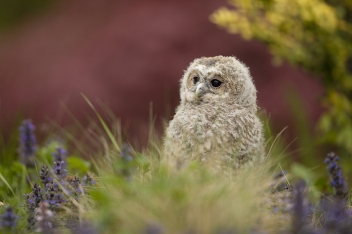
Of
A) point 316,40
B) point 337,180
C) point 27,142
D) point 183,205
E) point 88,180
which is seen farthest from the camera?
point 316,40

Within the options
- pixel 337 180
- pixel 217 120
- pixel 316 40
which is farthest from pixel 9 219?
pixel 316 40

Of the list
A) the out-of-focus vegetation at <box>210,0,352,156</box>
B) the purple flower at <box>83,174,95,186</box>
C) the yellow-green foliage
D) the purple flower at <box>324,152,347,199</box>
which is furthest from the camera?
the out-of-focus vegetation at <box>210,0,352,156</box>

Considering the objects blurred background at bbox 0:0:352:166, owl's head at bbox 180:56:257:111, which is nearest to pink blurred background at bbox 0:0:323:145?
blurred background at bbox 0:0:352:166

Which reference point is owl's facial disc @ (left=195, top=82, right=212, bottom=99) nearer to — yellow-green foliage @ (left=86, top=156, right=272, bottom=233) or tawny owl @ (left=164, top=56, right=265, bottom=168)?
tawny owl @ (left=164, top=56, right=265, bottom=168)

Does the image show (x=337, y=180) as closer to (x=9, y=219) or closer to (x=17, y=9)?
(x=9, y=219)

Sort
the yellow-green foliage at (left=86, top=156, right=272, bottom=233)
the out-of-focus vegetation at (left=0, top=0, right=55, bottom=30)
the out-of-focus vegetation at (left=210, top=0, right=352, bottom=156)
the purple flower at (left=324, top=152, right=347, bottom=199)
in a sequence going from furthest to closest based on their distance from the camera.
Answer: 1. the out-of-focus vegetation at (left=0, top=0, right=55, bottom=30)
2. the out-of-focus vegetation at (left=210, top=0, right=352, bottom=156)
3. the purple flower at (left=324, top=152, right=347, bottom=199)
4. the yellow-green foliage at (left=86, top=156, right=272, bottom=233)

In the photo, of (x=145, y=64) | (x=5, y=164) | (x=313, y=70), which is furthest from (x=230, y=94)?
(x=145, y=64)

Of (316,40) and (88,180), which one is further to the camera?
(316,40)

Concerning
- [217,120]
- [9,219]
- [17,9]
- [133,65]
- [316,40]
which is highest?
[17,9]
